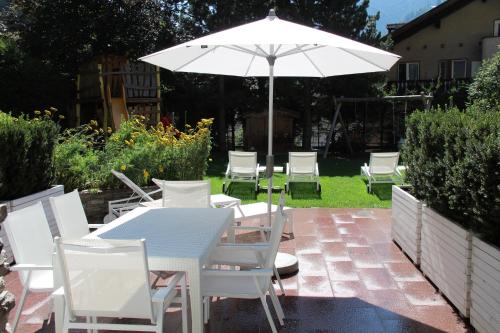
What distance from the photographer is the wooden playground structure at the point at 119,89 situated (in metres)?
15.6

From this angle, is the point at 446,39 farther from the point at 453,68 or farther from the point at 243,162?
the point at 243,162

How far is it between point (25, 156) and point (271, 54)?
10.6ft

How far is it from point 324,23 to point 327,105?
3.36 metres

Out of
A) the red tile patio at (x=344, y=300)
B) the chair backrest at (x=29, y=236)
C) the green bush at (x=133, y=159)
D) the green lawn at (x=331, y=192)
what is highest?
the green bush at (x=133, y=159)

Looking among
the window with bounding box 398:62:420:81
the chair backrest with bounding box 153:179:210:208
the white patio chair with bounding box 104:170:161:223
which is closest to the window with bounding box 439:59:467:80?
the window with bounding box 398:62:420:81

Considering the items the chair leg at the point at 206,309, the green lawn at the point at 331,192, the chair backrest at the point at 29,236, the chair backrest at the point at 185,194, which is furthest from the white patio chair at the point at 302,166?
the chair backrest at the point at 29,236

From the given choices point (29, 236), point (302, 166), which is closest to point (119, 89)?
point (302, 166)

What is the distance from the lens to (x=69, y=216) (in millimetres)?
4340

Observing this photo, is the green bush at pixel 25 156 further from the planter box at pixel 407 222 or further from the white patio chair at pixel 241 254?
the planter box at pixel 407 222

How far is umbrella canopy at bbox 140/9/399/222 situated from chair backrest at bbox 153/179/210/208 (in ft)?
2.61

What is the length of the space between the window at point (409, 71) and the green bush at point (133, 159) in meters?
18.6

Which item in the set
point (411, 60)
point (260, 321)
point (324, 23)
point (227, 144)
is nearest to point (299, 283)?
point (260, 321)

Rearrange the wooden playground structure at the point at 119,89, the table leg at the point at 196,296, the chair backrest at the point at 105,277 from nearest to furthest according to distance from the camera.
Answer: the chair backrest at the point at 105,277
the table leg at the point at 196,296
the wooden playground structure at the point at 119,89

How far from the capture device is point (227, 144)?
21844 millimetres
